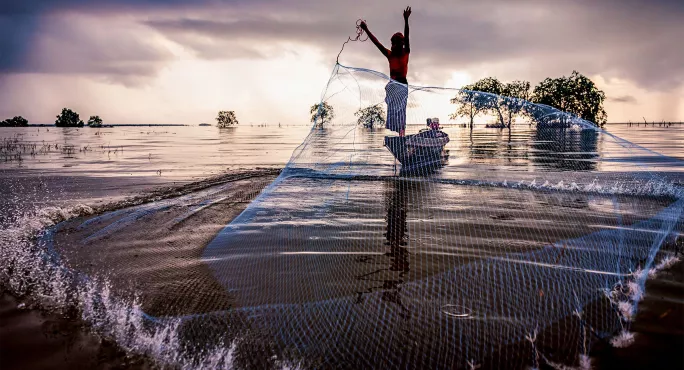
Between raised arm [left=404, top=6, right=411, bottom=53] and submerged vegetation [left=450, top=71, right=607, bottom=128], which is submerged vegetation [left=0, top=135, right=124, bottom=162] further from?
submerged vegetation [left=450, top=71, right=607, bottom=128]

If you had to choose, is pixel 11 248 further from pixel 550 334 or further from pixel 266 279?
pixel 550 334

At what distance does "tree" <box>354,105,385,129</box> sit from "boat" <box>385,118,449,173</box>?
2.29ft

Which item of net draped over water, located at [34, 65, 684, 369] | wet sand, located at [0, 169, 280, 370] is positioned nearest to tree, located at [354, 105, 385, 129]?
net draped over water, located at [34, 65, 684, 369]

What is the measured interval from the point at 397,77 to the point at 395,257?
6.47 metres

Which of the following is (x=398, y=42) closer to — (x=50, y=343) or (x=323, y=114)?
(x=323, y=114)

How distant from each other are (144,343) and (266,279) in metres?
1.69

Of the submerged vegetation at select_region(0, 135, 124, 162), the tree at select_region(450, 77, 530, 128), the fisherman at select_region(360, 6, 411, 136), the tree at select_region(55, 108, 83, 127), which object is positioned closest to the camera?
the tree at select_region(450, 77, 530, 128)

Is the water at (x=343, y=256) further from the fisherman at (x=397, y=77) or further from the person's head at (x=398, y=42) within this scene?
the person's head at (x=398, y=42)

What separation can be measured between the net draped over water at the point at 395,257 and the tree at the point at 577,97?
72.4 m

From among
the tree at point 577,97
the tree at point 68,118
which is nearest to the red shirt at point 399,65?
the tree at point 577,97

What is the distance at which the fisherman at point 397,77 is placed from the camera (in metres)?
8.93

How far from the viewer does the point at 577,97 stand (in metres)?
75.8

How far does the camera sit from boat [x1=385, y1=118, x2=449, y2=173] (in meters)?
9.59

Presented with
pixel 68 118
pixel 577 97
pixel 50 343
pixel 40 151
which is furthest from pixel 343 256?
pixel 68 118
